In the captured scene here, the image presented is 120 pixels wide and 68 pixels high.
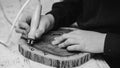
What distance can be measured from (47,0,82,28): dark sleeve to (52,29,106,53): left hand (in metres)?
0.16

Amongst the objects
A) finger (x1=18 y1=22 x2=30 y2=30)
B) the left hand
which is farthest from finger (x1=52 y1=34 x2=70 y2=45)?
finger (x1=18 y1=22 x2=30 y2=30)

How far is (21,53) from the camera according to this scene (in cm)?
77

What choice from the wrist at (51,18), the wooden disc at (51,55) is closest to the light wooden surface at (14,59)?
the wooden disc at (51,55)

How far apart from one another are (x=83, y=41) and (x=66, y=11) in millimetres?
232

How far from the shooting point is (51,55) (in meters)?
0.70

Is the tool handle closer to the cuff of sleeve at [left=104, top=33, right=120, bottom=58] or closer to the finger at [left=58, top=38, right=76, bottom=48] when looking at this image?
the finger at [left=58, top=38, right=76, bottom=48]

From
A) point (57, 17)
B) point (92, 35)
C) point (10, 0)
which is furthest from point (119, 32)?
point (10, 0)

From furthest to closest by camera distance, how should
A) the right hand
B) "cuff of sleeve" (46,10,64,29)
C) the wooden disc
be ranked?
"cuff of sleeve" (46,10,64,29)
the right hand
the wooden disc

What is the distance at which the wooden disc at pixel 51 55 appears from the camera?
693mm

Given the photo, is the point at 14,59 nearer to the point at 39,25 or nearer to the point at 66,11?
the point at 39,25

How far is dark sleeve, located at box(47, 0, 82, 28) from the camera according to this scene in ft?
3.10

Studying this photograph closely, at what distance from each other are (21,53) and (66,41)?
0.45ft

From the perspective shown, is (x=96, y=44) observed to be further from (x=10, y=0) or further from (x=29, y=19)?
(x=10, y=0)

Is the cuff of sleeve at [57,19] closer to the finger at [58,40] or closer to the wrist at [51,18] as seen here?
the wrist at [51,18]
